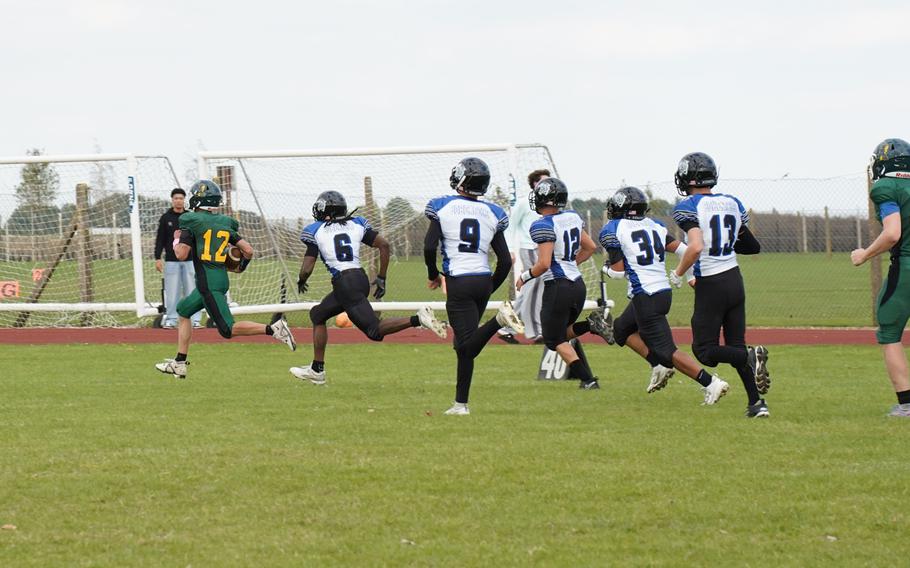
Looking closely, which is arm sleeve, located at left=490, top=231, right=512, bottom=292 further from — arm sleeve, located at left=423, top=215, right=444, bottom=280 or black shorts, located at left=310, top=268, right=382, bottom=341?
black shorts, located at left=310, top=268, right=382, bottom=341

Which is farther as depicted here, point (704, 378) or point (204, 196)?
point (204, 196)

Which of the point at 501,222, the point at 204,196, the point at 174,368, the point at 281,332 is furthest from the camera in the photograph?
the point at 281,332

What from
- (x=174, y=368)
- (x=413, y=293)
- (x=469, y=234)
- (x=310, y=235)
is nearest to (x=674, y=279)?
(x=469, y=234)

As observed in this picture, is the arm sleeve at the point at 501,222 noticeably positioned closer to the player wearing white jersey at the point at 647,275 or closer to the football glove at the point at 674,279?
the player wearing white jersey at the point at 647,275

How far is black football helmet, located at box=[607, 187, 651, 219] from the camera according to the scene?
10289mm

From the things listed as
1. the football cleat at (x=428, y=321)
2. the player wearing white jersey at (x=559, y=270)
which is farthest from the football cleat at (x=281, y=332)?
the player wearing white jersey at (x=559, y=270)

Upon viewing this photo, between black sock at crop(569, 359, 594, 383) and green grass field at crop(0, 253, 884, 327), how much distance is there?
8.07 metres

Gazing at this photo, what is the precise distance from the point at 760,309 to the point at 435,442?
15.5 m

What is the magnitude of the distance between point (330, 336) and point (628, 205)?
27.1 feet

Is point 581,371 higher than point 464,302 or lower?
lower

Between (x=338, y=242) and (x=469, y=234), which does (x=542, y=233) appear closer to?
(x=469, y=234)

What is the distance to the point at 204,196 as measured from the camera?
490 inches

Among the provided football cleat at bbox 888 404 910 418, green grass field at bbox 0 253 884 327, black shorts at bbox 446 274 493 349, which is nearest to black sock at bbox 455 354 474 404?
black shorts at bbox 446 274 493 349

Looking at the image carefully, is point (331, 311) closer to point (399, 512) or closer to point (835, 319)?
point (399, 512)
